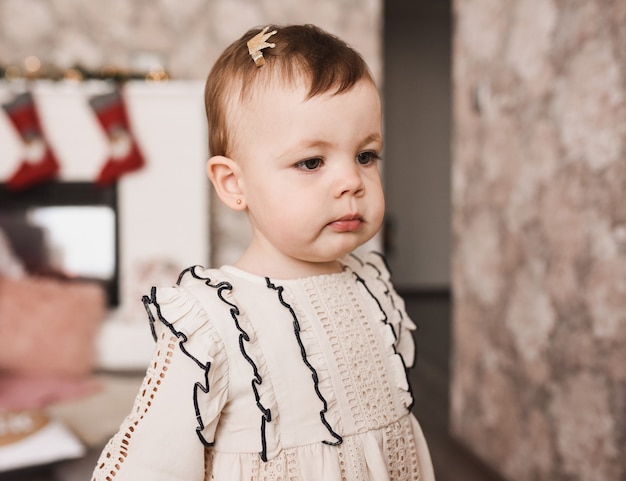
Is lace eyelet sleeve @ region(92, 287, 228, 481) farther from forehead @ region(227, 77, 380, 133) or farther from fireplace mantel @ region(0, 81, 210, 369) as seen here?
fireplace mantel @ region(0, 81, 210, 369)

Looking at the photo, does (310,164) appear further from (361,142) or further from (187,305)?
(187,305)

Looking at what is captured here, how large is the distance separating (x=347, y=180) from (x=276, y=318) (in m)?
0.19

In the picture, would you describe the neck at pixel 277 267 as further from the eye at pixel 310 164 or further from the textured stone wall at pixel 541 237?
the textured stone wall at pixel 541 237

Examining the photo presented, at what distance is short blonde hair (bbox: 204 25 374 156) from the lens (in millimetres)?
693

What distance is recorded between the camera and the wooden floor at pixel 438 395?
2.27m

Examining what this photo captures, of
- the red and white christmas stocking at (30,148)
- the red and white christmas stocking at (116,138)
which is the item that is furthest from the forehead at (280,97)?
the red and white christmas stocking at (30,148)

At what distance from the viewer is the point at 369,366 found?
79 cm

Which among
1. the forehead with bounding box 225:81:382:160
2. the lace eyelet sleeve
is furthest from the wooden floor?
the forehead with bounding box 225:81:382:160

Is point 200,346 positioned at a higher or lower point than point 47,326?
higher

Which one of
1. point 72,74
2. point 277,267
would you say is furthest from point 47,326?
point 277,267

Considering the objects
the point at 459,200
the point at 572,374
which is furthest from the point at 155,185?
the point at 572,374

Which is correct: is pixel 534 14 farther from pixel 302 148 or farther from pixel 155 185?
pixel 155 185

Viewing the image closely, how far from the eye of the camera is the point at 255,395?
2.30 ft

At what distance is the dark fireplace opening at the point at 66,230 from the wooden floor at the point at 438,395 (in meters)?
1.62
